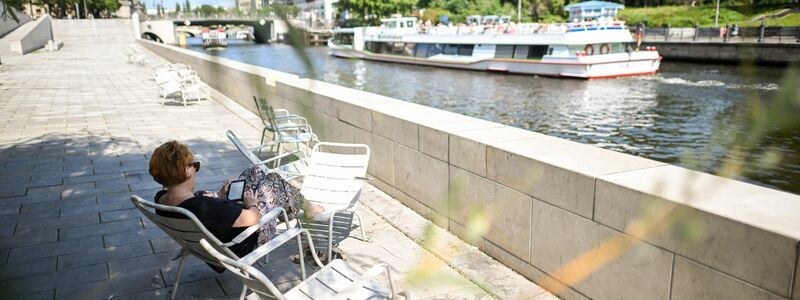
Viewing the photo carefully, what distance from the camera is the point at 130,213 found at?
5.84m

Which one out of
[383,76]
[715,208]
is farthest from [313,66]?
[383,76]

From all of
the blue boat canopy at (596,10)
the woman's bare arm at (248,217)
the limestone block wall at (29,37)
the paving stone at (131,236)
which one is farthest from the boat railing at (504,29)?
the woman's bare arm at (248,217)

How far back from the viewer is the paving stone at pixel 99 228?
525 cm

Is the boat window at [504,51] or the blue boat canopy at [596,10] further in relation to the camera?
the blue boat canopy at [596,10]

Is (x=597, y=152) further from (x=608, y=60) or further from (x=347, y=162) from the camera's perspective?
(x=608, y=60)

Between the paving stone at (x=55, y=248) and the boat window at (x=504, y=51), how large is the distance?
1271 inches

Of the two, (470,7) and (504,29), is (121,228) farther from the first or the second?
(470,7)

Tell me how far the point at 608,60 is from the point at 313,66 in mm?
32329

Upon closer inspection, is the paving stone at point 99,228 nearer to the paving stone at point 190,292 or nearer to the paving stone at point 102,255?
the paving stone at point 102,255

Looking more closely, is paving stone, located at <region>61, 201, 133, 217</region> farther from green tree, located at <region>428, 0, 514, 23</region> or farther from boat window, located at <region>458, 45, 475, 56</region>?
green tree, located at <region>428, 0, 514, 23</region>

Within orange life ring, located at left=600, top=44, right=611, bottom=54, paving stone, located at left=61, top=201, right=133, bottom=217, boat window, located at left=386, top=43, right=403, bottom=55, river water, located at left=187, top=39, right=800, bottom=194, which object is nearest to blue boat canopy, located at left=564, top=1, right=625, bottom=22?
orange life ring, located at left=600, top=44, right=611, bottom=54

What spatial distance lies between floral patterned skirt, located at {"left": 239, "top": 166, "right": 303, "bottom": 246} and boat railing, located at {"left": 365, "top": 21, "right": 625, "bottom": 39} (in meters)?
30.1

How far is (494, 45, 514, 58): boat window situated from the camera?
35625 mm

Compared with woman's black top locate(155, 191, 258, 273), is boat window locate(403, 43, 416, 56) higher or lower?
lower
